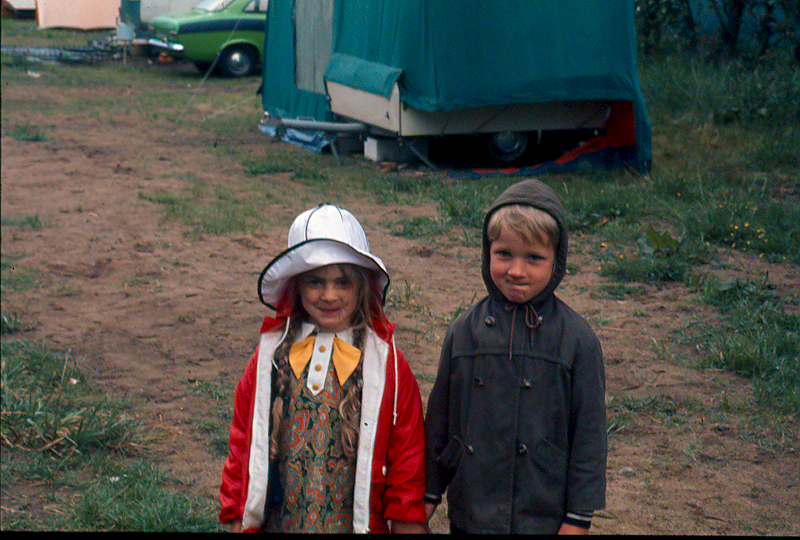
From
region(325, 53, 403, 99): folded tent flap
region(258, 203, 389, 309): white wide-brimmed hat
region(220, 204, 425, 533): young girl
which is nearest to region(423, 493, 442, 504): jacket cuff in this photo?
region(220, 204, 425, 533): young girl

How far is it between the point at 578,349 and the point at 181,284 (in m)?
4.18

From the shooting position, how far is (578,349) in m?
1.94

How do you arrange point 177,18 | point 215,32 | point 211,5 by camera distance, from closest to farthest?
point 177,18 < point 211,5 < point 215,32

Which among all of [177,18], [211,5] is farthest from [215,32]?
[177,18]

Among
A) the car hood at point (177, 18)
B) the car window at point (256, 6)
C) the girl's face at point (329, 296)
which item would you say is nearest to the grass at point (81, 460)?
the girl's face at point (329, 296)

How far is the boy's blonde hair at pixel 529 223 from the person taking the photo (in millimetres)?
1965

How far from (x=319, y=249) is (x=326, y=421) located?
441 millimetres

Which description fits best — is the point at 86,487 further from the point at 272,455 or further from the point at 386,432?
the point at 386,432

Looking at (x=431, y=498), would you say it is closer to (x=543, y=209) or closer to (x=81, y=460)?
(x=543, y=209)

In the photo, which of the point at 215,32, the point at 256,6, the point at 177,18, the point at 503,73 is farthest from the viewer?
the point at 215,32

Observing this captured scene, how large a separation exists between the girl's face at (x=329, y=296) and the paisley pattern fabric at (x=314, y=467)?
16cm

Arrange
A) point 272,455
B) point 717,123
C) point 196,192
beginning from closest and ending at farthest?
point 272,455 → point 196,192 → point 717,123

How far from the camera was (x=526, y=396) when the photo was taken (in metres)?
1.95

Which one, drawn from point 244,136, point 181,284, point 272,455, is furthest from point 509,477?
point 244,136
